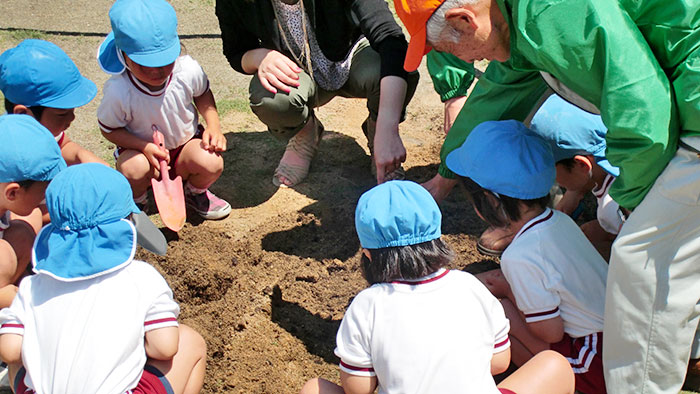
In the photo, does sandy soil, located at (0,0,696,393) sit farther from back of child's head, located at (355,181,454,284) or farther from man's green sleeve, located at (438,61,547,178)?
back of child's head, located at (355,181,454,284)

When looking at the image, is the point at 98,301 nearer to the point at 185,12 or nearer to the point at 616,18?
the point at 616,18

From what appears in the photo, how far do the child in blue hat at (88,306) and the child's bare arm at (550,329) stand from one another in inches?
45.3

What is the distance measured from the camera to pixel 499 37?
2.05 m

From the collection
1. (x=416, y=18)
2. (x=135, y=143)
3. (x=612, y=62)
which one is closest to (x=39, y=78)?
(x=135, y=143)

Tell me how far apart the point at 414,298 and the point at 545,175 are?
2.36 ft

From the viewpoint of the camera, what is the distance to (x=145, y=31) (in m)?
2.80

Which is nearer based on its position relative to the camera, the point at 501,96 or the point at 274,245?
the point at 501,96

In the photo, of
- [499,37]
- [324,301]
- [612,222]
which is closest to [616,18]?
[499,37]

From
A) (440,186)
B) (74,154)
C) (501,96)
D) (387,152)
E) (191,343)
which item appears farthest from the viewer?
(74,154)

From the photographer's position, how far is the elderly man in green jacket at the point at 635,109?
1.74 metres

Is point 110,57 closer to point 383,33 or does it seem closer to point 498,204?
point 383,33

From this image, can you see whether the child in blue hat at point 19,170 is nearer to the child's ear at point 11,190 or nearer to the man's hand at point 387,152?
the child's ear at point 11,190

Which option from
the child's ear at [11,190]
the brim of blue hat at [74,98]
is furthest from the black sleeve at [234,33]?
the child's ear at [11,190]

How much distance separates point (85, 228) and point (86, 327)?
28 cm
